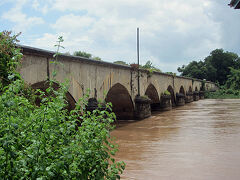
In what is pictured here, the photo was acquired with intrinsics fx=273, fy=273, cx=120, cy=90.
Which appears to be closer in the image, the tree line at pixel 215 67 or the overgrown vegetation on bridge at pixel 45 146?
the overgrown vegetation on bridge at pixel 45 146

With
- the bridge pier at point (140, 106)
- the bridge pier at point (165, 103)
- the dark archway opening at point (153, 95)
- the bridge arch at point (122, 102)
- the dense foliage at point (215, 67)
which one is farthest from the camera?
the dense foliage at point (215, 67)

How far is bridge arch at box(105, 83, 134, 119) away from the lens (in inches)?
565

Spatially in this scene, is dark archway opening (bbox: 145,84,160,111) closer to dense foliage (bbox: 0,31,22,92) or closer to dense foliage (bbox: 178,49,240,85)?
dense foliage (bbox: 0,31,22,92)

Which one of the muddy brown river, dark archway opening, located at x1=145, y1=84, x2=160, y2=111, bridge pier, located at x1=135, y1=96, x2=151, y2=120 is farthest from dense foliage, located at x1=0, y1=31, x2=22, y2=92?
dark archway opening, located at x1=145, y1=84, x2=160, y2=111

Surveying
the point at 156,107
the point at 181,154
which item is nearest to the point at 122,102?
the point at 156,107

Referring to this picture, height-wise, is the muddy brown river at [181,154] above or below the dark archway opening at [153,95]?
below

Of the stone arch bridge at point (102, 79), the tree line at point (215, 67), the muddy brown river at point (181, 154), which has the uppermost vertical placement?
the tree line at point (215, 67)

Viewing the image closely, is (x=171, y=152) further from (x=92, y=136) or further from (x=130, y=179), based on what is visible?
(x=92, y=136)

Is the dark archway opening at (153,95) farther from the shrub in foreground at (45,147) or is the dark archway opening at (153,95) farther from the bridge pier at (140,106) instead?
the shrub in foreground at (45,147)

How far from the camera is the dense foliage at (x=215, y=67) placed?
197ft

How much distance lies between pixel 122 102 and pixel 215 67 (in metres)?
52.7

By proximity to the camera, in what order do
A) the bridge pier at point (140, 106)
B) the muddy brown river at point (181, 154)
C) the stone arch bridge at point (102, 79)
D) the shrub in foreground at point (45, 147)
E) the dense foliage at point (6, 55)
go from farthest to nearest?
the bridge pier at point (140, 106), the stone arch bridge at point (102, 79), the muddy brown river at point (181, 154), the dense foliage at point (6, 55), the shrub in foreground at point (45, 147)

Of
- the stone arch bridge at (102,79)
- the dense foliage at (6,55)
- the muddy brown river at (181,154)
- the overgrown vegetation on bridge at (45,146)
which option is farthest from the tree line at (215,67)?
the overgrown vegetation on bridge at (45,146)

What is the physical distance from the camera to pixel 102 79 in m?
10.9
